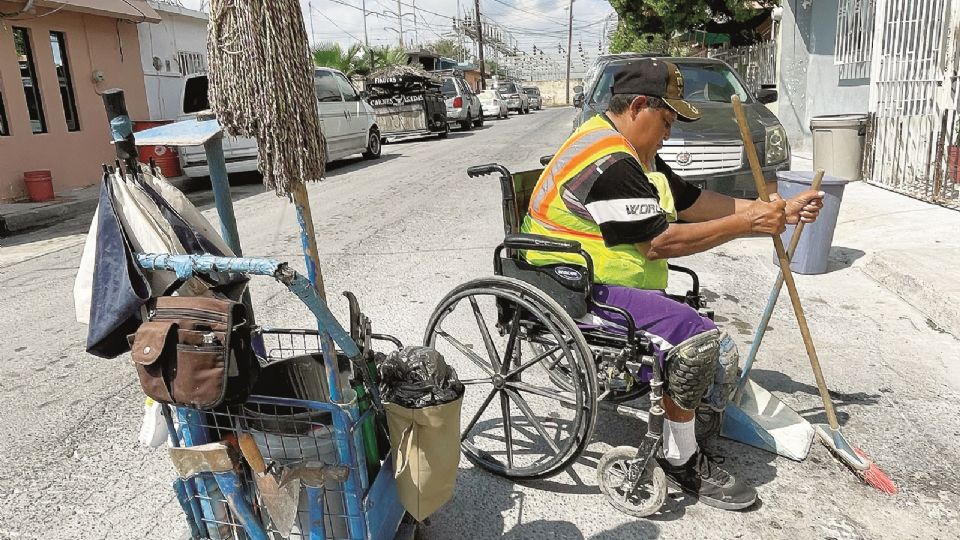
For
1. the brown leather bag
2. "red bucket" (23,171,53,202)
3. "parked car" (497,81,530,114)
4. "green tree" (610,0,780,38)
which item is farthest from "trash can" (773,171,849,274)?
"parked car" (497,81,530,114)

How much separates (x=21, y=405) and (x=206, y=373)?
272 cm

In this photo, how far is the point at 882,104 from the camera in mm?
9094

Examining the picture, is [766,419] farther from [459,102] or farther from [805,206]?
[459,102]

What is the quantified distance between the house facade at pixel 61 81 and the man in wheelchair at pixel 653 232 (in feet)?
38.6

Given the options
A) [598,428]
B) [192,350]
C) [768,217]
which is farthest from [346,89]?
[192,350]

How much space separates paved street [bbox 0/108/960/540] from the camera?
8.72ft

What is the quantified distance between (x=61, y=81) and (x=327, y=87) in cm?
513

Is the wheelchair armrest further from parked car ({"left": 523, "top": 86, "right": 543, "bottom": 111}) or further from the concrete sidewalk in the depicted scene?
parked car ({"left": 523, "top": 86, "right": 543, "bottom": 111})

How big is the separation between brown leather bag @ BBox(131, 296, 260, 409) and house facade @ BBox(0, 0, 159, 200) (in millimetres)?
12043

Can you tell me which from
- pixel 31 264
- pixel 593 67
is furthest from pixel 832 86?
pixel 31 264

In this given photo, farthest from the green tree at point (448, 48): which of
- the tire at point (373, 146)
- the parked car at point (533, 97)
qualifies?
the tire at point (373, 146)

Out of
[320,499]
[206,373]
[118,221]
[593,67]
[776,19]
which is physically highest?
[776,19]

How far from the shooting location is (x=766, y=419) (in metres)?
3.17

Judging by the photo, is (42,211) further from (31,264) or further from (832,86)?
(832,86)
